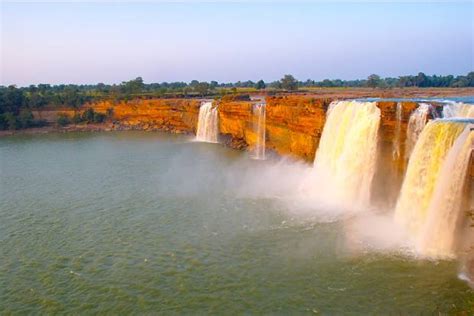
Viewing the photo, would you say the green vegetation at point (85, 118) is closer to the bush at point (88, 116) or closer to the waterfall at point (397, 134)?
the bush at point (88, 116)

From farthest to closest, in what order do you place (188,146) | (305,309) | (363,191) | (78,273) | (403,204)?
(188,146) < (363,191) < (403,204) < (78,273) < (305,309)

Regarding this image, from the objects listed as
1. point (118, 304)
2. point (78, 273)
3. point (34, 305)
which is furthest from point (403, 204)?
point (34, 305)

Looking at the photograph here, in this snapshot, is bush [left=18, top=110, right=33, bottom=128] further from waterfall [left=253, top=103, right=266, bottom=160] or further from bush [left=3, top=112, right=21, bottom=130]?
waterfall [left=253, top=103, right=266, bottom=160]

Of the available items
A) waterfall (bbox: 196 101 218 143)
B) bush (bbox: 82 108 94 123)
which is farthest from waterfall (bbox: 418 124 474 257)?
bush (bbox: 82 108 94 123)

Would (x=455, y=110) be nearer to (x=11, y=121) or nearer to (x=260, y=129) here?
(x=260, y=129)

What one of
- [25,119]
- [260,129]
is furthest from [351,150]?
[25,119]

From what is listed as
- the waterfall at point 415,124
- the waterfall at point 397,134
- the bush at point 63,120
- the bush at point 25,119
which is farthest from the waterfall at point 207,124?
the waterfall at point 415,124

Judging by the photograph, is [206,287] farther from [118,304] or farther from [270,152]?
[270,152]
